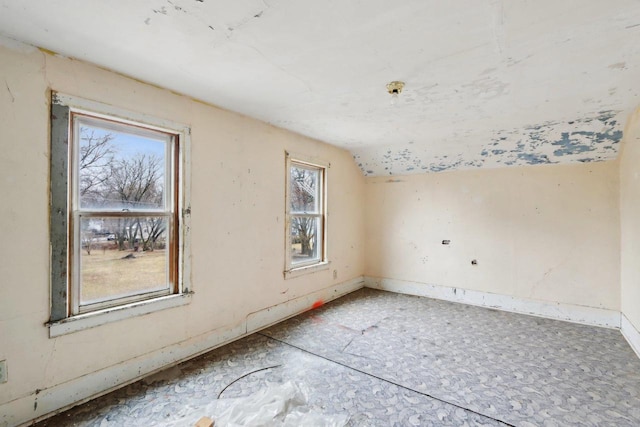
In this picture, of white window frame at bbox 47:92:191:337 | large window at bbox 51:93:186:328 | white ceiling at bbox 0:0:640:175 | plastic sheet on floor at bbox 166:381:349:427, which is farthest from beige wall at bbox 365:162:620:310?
white window frame at bbox 47:92:191:337

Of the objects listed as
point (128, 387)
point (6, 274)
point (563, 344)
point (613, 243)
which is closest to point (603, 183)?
point (613, 243)

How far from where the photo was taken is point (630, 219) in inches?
115

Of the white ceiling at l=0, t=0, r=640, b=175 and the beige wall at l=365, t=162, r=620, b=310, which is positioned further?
the beige wall at l=365, t=162, r=620, b=310

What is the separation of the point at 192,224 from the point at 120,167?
0.67 meters

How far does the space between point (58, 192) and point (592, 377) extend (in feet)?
13.1

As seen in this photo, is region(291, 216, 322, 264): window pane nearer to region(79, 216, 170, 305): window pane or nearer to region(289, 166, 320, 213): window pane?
region(289, 166, 320, 213): window pane

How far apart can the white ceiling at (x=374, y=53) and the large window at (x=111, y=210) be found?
437mm

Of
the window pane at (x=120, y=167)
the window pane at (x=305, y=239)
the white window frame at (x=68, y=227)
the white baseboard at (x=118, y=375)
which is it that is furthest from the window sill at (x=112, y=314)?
the window pane at (x=305, y=239)

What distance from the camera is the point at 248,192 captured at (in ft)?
9.87

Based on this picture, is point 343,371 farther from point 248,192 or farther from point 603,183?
point 603,183

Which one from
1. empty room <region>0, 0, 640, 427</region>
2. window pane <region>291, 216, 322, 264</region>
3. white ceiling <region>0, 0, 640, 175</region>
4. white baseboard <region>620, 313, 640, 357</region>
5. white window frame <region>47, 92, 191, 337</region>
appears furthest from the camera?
window pane <region>291, 216, 322, 264</region>

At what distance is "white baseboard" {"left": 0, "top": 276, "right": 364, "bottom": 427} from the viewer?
1696 millimetres

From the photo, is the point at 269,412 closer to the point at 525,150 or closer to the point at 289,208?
the point at 289,208

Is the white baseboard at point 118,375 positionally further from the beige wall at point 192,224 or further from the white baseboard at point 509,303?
the white baseboard at point 509,303
